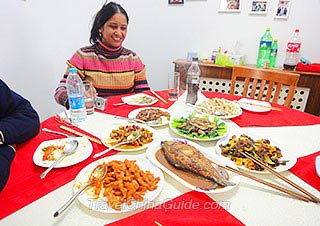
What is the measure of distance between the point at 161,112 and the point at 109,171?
59 centimetres

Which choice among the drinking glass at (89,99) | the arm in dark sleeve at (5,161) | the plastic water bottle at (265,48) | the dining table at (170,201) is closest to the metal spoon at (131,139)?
the dining table at (170,201)

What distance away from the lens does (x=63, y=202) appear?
0.65 metres

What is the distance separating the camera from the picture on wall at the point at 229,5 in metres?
2.54

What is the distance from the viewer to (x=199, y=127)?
1.06 m

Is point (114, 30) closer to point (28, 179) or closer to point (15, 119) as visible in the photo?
point (15, 119)

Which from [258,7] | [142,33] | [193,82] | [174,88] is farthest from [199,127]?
[142,33]

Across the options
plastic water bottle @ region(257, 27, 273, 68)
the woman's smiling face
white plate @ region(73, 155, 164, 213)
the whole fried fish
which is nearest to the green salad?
the whole fried fish

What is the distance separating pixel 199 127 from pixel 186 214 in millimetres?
502

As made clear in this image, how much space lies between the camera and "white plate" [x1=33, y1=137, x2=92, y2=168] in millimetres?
810

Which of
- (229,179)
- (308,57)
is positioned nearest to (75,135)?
(229,179)

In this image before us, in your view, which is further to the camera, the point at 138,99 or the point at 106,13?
the point at 106,13

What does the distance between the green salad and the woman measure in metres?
0.87

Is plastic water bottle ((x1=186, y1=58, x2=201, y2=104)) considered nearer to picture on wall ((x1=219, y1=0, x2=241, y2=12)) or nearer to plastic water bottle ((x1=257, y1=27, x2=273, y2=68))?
plastic water bottle ((x1=257, y1=27, x2=273, y2=68))

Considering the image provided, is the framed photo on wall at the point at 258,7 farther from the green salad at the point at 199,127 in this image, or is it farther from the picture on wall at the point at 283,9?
the green salad at the point at 199,127
